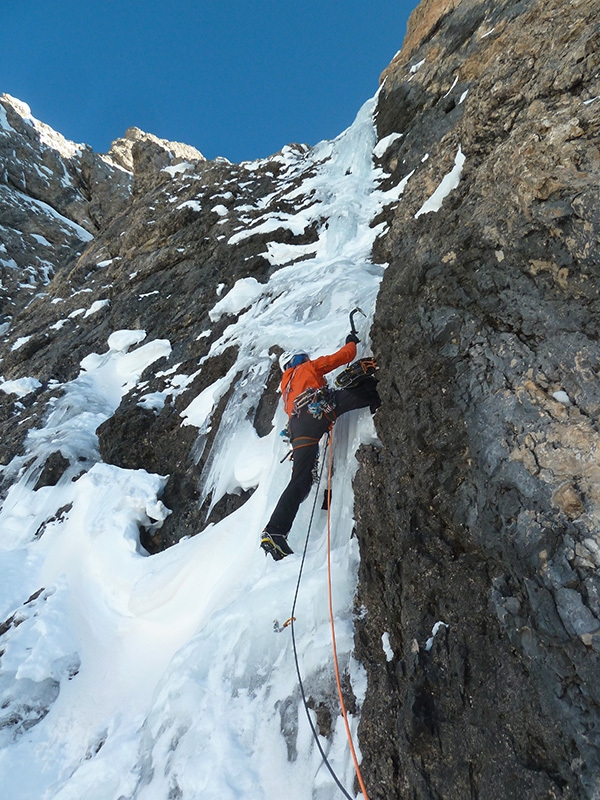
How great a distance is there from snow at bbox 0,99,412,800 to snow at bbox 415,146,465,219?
1799 mm

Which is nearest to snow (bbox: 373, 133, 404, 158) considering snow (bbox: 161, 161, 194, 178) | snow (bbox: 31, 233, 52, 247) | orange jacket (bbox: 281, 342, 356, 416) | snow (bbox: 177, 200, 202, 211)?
snow (bbox: 177, 200, 202, 211)

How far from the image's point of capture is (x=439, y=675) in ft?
7.38

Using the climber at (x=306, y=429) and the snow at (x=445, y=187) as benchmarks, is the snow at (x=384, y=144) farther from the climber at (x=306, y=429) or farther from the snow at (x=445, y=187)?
the climber at (x=306, y=429)

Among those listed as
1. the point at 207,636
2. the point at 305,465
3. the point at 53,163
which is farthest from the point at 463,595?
the point at 53,163

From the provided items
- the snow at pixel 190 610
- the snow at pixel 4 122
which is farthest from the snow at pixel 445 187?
the snow at pixel 4 122

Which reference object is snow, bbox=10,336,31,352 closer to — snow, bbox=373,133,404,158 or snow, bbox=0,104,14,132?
snow, bbox=373,133,404,158

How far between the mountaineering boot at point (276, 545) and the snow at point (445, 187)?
2901 mm

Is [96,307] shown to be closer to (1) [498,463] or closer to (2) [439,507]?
(2) [439,507]

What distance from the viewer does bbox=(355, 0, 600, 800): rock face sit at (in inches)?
72.0

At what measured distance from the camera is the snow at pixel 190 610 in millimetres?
2893

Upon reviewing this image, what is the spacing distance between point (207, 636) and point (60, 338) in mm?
12971

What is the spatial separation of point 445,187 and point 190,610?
432 centimetres

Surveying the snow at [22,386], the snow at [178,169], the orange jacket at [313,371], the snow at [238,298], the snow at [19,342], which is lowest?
the orange jacket at [313,371]

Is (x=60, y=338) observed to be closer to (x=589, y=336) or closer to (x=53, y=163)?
(x=589, y=336)
